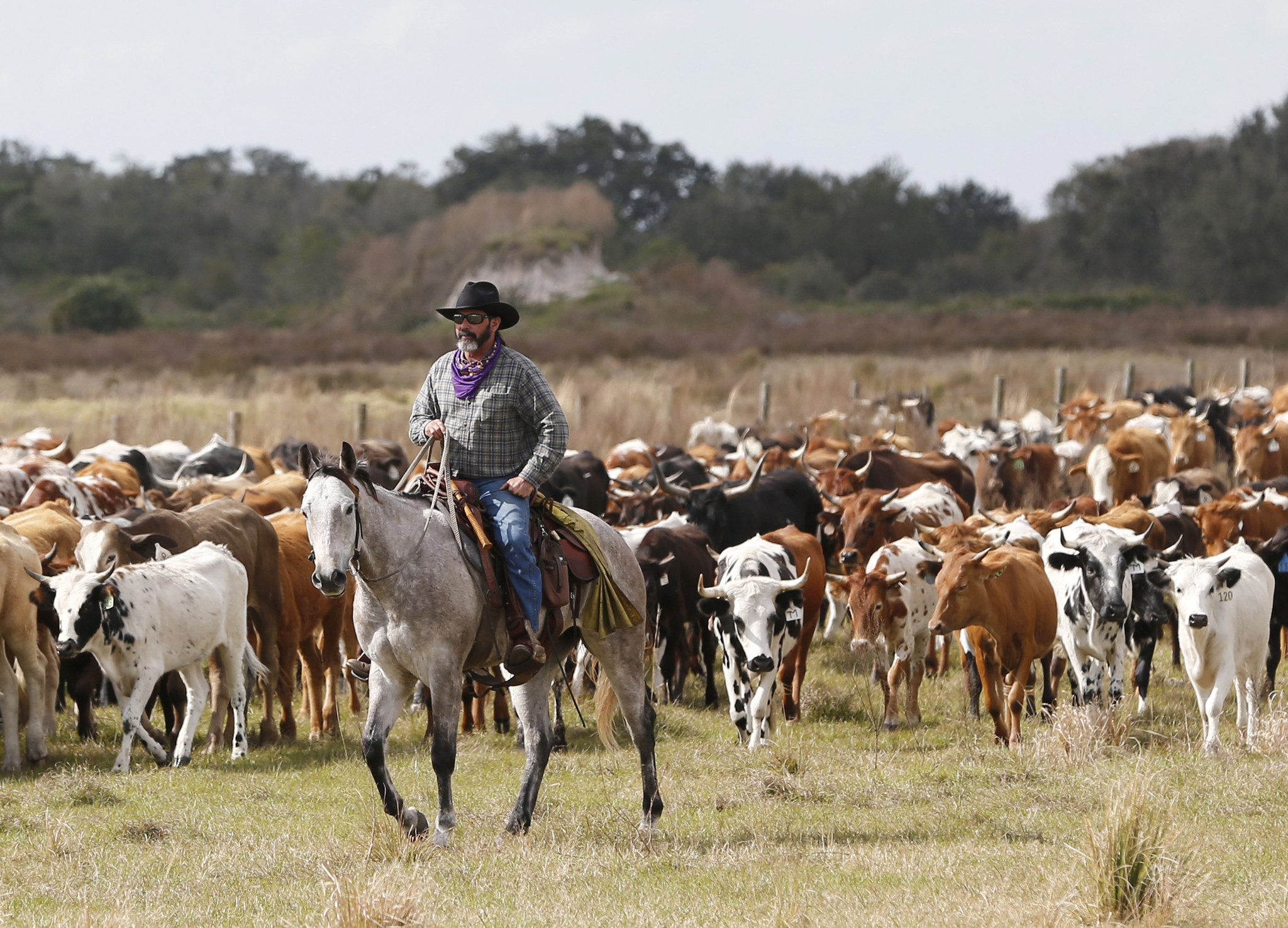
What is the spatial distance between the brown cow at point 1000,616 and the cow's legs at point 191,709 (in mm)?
4776

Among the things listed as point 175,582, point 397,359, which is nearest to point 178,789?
point 175,582

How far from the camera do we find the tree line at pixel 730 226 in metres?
60.2

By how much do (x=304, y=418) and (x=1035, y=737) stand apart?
19860 mm

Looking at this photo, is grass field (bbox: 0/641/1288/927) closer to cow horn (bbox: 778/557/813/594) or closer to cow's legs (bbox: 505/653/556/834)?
cow's legs (bbox: 505/653/556/834)


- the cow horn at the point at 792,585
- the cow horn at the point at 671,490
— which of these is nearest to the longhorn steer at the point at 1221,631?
the cow horn at the point at 792,585

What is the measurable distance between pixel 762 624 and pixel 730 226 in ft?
212

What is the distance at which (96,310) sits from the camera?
49906mm

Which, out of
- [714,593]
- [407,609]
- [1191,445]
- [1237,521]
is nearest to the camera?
[407,609]

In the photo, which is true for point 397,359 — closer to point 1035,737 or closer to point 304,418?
point 304,418

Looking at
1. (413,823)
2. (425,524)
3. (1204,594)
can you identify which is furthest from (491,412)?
(1204,594)

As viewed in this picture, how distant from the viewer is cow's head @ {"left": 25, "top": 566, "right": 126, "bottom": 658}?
29.6ft

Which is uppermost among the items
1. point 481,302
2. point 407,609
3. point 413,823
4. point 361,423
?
point 481,302

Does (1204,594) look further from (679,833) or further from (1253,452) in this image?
(1253,452)

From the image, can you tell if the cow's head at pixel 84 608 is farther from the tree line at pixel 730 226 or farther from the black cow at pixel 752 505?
the tree line at pixel 730 226
